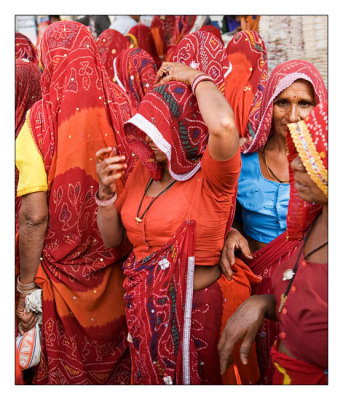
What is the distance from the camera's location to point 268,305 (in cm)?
152

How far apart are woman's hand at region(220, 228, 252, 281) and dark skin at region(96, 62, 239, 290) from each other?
5 centimetres

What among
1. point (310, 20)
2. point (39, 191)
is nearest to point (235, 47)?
point (310, 20)

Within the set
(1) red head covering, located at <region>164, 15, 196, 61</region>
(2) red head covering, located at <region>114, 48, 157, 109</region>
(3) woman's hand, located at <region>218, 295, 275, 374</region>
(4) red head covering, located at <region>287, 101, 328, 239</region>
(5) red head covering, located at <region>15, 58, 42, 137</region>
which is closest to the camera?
(4) red head covering, located at <region>287, 101, 328, 239</region>

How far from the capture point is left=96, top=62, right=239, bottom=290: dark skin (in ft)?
5.20

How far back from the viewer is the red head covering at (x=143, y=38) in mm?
4281

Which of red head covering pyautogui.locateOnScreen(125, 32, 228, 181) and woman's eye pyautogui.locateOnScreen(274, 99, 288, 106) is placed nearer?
red head covering pyautogui.locateOnScreen(125, 32, 228, 181)

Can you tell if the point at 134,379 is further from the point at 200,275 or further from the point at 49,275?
the point at 49,275

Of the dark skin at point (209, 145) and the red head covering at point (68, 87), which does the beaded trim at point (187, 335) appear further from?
the red head covering at point (68, 87)

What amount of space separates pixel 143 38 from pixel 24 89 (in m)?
2.08

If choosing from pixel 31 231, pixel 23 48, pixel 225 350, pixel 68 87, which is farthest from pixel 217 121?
pixel 23 48

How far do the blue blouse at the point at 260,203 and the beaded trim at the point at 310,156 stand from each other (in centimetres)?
89

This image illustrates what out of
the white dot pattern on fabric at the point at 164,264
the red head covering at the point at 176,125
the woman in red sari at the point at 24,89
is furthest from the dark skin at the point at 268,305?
the woman in red sari at the point at 24,89

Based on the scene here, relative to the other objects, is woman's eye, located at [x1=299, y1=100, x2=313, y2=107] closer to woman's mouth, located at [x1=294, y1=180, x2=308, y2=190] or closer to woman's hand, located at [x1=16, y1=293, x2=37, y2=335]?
woman's mouth, located at [x1=294, y1=180, x2=308, y2=190]

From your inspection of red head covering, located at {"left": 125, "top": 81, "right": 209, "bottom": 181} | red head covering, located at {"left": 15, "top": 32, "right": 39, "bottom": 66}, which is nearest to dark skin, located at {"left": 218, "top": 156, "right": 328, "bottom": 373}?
red head covering, located at {"left": 125, "top": 81, "right": 209, "bottom": 181}
